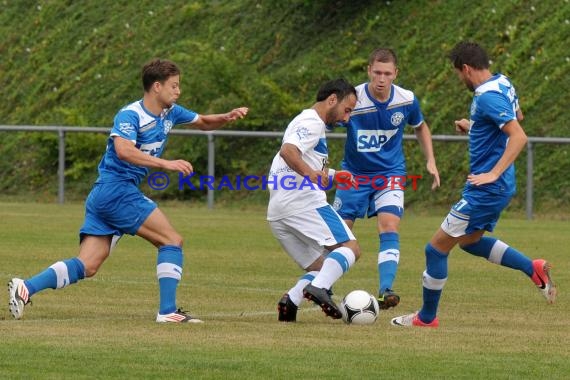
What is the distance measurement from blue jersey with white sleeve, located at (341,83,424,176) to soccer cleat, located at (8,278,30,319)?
3254 mm

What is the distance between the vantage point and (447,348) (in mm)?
8250

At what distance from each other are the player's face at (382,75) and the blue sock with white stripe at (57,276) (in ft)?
9.55

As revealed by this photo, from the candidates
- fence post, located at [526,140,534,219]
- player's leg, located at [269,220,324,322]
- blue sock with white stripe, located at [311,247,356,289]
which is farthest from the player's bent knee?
fence post, located at [526,140,534,219]

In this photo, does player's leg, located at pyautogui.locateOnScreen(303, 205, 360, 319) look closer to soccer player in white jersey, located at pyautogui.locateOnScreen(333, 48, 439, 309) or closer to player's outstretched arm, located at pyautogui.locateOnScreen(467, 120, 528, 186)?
player's outstretched arm, located at pyautogui.locateOnScreen(467, 120, 528, 186)

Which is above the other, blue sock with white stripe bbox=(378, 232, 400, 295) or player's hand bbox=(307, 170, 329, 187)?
player's hand bbox=(307, 170, 329, 187)

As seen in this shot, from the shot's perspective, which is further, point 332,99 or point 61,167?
point 61,167

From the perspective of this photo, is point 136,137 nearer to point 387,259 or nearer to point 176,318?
point 176,318

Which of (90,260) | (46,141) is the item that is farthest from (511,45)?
(90,260)

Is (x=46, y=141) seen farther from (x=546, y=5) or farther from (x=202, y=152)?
(x=546, y=5)

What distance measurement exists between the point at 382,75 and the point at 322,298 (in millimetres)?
2393

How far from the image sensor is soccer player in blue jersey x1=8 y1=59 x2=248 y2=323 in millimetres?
9602

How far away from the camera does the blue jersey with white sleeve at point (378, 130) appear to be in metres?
11.4

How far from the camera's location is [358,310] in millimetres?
9641

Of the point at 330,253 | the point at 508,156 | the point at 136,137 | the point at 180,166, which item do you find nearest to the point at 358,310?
the point at 330,253
